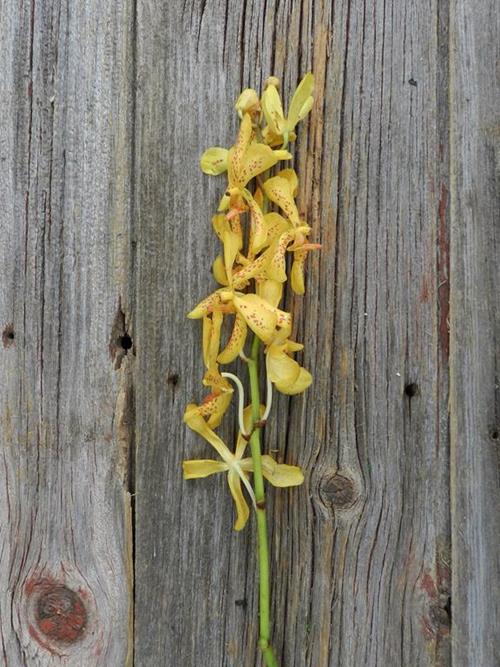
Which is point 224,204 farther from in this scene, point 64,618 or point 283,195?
point 64,618

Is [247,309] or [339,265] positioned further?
[339,265]

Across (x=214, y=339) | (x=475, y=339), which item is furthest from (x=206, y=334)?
(x=475, y=339)

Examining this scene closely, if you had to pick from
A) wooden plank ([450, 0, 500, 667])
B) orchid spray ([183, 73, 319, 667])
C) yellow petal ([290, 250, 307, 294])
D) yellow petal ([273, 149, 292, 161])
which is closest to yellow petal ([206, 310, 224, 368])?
orchid spray ([183, 73, 319, 667])

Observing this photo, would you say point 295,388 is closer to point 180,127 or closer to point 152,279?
point 152,279

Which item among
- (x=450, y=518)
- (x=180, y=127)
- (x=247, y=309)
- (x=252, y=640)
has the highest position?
(x=180, y=127)

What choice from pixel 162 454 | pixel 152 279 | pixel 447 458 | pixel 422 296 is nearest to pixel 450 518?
pixel 447 458

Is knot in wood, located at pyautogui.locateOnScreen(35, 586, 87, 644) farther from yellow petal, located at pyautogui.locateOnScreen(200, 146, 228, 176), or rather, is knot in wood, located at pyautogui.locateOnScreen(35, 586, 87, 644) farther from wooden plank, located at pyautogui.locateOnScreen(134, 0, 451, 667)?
yellow petal, located at pyautogui.locateOnScreen(200, 146, 228, 176)
